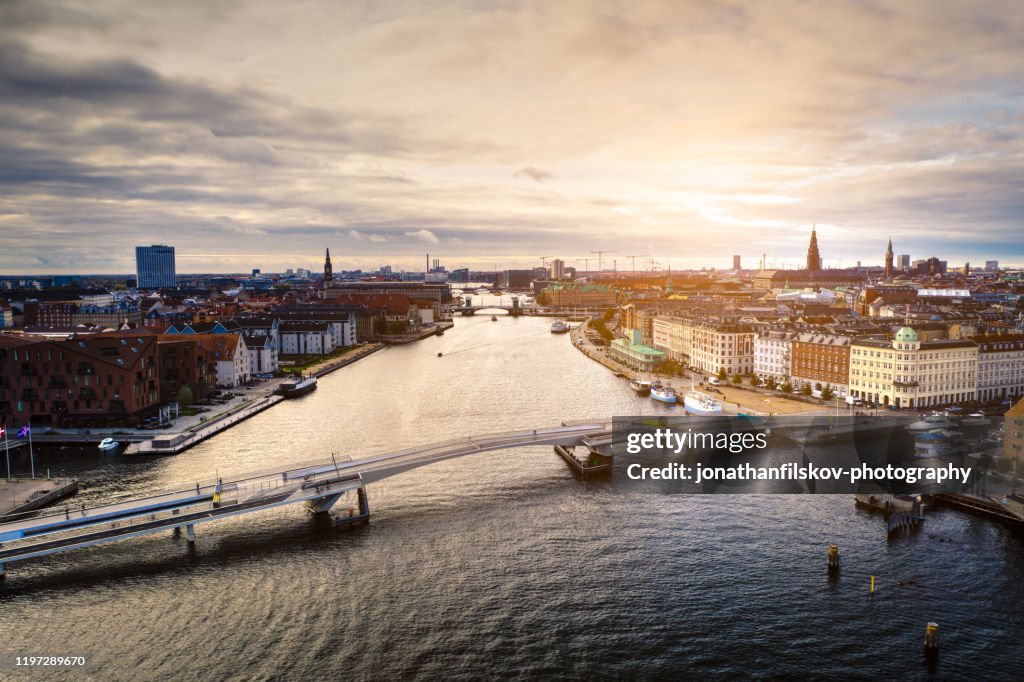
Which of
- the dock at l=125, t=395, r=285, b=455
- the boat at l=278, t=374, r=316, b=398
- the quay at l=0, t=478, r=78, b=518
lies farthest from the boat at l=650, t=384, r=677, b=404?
the quay at l=0, t=478, r=78, b=518

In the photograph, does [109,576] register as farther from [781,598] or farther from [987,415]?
[987,415]

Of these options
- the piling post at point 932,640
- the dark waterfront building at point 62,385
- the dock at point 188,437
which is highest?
the dark waterfront building at point 62,385

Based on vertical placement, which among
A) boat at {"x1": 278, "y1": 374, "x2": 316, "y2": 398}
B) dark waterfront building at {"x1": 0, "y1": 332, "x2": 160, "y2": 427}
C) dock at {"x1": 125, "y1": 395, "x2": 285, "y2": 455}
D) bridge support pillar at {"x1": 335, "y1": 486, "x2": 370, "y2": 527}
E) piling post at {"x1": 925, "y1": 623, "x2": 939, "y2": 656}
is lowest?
piling post at {"x1": 925, "y1": 623, "x2": 939, "y2": 656}

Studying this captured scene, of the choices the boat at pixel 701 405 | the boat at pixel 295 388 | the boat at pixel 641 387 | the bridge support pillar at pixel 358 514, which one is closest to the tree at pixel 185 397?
the boat at pixel 295 388

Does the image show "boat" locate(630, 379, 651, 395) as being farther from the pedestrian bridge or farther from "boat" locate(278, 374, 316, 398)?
"boat" locate(278, 374, 316, 398)

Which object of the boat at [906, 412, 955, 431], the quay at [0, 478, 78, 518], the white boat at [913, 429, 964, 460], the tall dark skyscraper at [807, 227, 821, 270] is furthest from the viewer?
the tall dark skyscraper at [807, 227, 821, 270]

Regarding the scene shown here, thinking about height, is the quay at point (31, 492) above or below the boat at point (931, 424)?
below

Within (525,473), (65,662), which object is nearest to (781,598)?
(525,473)

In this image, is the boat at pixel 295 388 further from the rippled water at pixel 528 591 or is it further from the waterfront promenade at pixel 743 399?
the waterfront promenade at pixel 743 399
